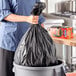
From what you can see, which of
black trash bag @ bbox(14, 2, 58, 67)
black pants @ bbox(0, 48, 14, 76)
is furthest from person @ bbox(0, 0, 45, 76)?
black trash bag @ bbox(14, 2, 58, 67)

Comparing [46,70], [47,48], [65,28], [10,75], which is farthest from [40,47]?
[65,28]

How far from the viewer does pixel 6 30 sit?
6.91 feet

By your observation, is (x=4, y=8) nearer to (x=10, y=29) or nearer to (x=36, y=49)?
(x=10, y=29)

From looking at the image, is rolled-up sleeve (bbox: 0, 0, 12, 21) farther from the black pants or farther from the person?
the black pants

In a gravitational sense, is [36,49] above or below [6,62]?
above

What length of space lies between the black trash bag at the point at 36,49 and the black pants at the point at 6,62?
1.54 ft

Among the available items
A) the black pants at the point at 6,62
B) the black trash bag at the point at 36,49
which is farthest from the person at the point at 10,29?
the black trash bag at the point at 36,49

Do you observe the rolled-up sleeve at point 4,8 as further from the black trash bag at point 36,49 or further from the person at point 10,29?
the black trash bag at point 36,49

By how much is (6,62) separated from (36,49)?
0.64 m

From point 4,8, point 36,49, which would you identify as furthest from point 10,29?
point 36,49

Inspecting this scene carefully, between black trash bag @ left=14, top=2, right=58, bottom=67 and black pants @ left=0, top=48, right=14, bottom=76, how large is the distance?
468mm

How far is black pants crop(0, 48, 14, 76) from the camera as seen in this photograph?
7.04 feet

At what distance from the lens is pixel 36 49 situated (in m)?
1.60

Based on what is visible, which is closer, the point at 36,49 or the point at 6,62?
the point at 36,49
